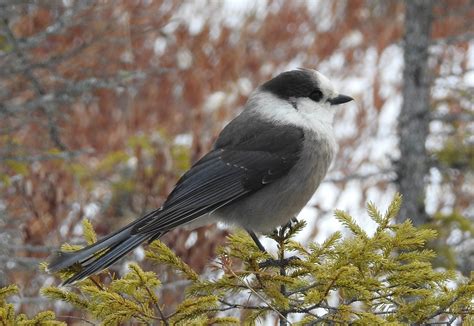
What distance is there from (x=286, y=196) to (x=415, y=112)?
9.07 feet

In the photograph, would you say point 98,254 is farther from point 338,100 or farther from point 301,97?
point 338,100

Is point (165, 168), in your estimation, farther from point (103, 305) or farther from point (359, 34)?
point (359, 34)

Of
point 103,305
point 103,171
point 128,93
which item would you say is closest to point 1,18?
point 103,305

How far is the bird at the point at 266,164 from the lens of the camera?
4.28 meters

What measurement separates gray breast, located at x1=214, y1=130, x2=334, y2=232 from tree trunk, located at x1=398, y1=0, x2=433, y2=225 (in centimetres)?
227

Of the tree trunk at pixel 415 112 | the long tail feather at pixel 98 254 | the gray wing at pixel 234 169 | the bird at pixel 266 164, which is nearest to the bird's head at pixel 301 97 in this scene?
the bird at pixel 266 164

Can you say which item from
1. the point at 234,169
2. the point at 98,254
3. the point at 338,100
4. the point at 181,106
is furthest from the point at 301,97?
the point at 181,106

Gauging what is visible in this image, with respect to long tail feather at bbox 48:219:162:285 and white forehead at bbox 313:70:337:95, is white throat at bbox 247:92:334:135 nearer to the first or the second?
white forehead at bbox 313:70:337:95

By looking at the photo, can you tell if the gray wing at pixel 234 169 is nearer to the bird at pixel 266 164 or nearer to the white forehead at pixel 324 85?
the bird at pixel 266 164

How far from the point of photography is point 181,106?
391 inches

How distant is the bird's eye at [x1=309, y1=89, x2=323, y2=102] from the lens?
476cm

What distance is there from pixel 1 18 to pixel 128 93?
480cm

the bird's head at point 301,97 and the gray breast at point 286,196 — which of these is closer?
the gray breast at point 286,196

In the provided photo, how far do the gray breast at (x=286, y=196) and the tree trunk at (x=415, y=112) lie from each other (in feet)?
7.46
